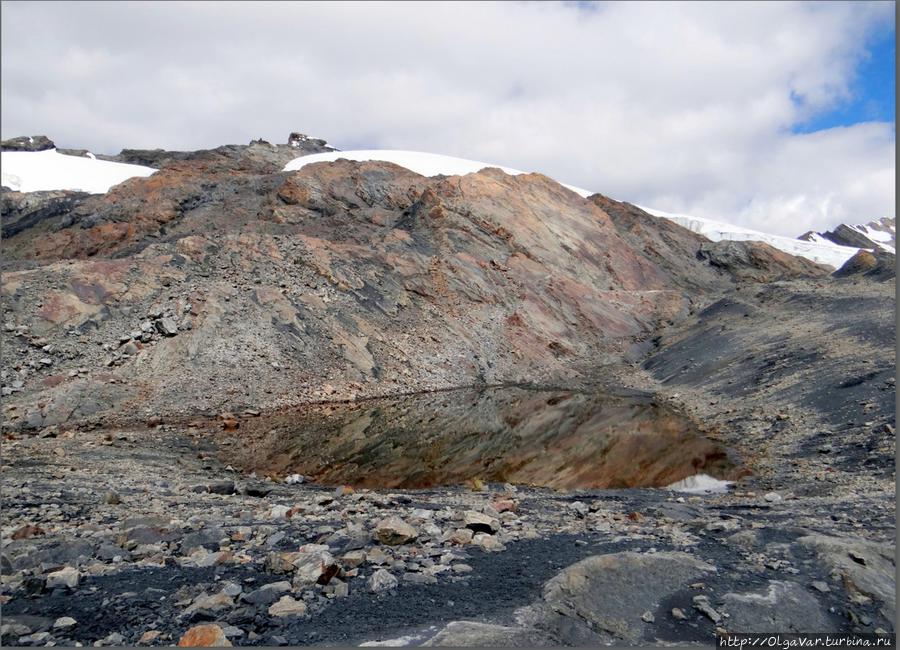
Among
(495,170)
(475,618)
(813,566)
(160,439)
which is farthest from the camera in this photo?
(495,170)

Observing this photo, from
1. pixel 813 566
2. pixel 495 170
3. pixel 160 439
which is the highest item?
pixel 495 170

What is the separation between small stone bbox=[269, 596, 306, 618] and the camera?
561cm

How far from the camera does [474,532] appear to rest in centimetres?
800

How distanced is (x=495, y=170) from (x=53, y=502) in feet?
135

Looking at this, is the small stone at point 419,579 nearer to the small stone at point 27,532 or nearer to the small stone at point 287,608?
the small stone at point 287,608

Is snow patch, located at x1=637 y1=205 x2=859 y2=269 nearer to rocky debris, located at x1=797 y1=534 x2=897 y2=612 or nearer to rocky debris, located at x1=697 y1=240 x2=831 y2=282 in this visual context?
rocky debris, located at x1=697 y1=240 x2=831 y2=282

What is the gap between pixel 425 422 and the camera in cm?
2075

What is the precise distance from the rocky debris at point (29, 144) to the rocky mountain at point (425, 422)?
3861 centimetres

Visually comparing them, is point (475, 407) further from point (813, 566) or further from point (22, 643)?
point (22, 643)

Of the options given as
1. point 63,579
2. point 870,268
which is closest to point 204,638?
point 63,579

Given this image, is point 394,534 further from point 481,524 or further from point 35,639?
point 35,639

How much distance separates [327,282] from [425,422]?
12.1 m

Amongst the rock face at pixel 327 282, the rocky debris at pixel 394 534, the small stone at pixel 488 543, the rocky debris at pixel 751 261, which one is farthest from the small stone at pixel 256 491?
the rocky debris at pixel 751 261

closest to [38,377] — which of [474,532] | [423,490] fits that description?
[423,490]
